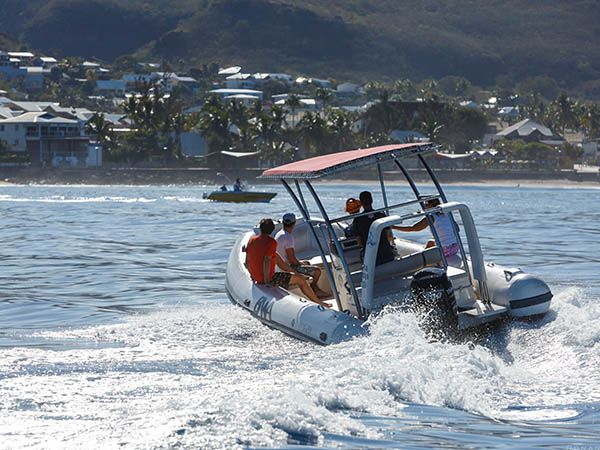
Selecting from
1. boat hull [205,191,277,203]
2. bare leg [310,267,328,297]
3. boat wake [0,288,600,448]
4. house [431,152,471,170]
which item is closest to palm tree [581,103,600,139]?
house [431,152,471,170]

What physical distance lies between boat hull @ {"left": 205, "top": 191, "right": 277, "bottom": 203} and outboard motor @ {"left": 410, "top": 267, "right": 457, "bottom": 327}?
49.7m

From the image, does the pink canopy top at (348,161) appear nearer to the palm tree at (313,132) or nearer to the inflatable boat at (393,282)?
the inflatable boat at (393,282)

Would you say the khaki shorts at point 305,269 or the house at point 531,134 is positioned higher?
the khaki shorts at point 305,269

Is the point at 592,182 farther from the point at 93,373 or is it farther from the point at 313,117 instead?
the point at 93,373

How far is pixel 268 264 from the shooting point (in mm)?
15578

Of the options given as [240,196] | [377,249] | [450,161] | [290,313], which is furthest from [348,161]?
[450,161]

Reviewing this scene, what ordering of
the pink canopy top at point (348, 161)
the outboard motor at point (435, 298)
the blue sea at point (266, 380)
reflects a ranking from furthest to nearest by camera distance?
the pink canopy top at point (348, 161) → the outboard motor at point (435, 298) → the blue sea at point (266, 380)

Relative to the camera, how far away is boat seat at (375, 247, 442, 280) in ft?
45.4

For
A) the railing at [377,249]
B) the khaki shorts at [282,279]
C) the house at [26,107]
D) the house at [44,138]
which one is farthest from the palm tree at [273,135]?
the railing at [377,249]

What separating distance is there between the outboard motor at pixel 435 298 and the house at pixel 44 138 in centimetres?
10377

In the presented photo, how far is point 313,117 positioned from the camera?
120750mm

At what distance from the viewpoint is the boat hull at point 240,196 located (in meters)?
62.9

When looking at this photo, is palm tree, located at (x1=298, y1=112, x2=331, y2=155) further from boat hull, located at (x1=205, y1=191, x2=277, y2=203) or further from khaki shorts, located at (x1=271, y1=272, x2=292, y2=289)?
khaki shorts, located at (x1=271, y1=272, x2=292, y2=289)

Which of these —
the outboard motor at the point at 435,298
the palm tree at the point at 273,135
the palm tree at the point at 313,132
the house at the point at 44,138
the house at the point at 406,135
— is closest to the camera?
the outboard motor at the point at 435,298
